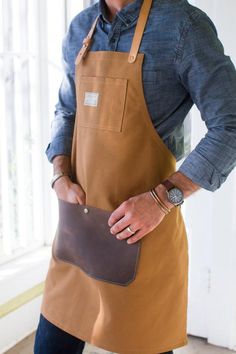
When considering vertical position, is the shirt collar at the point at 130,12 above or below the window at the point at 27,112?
above

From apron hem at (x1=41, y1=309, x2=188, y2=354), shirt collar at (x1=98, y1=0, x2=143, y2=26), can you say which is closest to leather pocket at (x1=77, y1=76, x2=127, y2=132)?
shirt collar at (x1=98, y1=0, x2=143, y2=26)

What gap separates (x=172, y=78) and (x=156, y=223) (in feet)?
1.00

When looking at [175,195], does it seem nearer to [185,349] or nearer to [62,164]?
[62,164]

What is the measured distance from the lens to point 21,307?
1856 millimetres

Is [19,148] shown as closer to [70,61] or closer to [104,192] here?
[70,61]

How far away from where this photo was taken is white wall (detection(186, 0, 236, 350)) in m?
1.81

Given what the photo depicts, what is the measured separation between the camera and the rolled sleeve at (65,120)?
1.17 m

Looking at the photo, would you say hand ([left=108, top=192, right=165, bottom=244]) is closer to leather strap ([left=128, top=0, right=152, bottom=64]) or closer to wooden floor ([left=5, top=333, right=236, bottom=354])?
leather strap ([left=128, top=0, right=152, bottom=64])

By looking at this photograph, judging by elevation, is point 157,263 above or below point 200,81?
below

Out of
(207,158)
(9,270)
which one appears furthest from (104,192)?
(9,270)

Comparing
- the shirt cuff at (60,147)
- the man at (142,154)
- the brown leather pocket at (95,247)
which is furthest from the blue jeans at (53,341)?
the shirt cuff at (60,147)

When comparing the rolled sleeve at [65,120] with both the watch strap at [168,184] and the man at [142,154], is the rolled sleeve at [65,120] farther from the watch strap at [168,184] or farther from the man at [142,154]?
the watch strap at [168,184]

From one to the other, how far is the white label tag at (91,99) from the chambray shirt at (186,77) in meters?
0.11

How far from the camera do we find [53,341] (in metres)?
1.11
